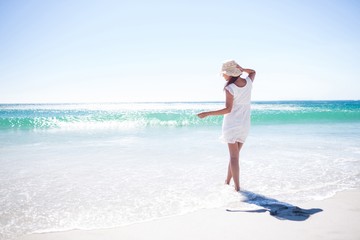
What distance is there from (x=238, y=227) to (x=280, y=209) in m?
0.72

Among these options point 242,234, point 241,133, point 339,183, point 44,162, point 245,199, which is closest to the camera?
point 242,234

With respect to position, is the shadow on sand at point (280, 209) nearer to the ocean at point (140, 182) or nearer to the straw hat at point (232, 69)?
the ocean at point (140, 182)

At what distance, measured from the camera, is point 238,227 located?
2494 millimetres

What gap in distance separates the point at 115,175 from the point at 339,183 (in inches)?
142

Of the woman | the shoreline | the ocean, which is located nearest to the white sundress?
the woman

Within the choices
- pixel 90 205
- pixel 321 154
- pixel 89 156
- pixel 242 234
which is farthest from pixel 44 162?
pixel 321 154

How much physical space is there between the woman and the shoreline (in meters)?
1.01

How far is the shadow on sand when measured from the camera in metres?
2.71

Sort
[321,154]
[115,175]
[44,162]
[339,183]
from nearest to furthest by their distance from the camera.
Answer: [339,183] < [115,175] < [44,162] < [321,154]

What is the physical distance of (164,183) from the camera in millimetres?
4035

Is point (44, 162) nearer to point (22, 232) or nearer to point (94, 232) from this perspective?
point (22, 232)

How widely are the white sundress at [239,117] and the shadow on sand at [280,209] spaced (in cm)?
Answer: 83

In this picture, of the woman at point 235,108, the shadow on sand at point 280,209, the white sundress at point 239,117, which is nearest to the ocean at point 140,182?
the shadow on sand at point 280,209

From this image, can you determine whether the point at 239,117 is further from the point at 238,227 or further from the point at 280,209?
the point at 238,227
